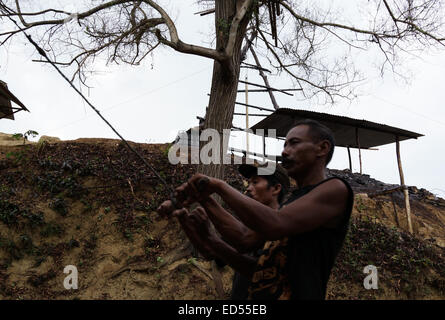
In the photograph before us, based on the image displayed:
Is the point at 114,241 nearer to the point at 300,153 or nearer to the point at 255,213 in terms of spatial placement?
the point at 300,153

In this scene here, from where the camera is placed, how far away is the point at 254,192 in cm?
279

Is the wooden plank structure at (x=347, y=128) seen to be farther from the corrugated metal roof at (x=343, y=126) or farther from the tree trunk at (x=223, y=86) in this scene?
the tree trunk at (x=223, y=86)

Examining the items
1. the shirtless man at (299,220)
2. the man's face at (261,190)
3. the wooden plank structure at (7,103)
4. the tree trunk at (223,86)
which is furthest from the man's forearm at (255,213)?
the wooden plank structure at (7,103)

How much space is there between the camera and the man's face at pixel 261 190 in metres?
2.78

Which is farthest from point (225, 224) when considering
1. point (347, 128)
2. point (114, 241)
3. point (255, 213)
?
point (347, 128)

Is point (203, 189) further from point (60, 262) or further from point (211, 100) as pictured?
point (60, 262)

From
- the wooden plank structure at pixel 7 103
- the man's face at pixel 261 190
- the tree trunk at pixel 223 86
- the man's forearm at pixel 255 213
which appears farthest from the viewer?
the wooden plank structure at pixel 7 103

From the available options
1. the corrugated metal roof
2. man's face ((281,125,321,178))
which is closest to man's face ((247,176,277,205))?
man's face ((281,125,321,178))

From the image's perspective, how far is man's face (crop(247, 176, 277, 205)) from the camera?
2.78 m

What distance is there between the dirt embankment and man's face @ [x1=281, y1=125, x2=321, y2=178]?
4406mm

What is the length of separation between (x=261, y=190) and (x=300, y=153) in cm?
80

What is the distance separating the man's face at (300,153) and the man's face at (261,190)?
2.36 feet

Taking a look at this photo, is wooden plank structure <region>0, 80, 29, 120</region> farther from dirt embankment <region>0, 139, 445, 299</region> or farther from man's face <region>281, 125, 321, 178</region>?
man's face <region>281, 125, 321, 178</region>

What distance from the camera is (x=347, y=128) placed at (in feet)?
45.9
